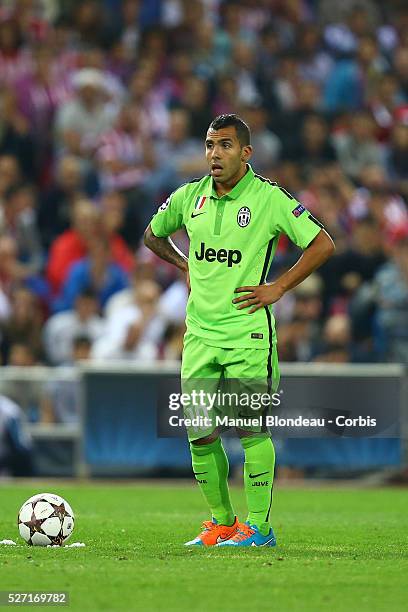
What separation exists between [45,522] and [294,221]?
2.38 m

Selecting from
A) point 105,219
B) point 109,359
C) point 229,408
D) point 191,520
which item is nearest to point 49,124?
point 105,219

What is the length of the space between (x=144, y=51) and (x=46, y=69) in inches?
76.9

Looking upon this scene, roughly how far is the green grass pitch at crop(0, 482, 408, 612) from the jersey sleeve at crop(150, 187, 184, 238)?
203cm

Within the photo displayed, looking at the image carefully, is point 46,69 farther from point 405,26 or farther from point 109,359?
point 405,26

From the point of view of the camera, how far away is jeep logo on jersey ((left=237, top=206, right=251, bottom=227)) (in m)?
8.88

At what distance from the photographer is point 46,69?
64.6 ft

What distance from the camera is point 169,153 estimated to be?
1972 centimetres

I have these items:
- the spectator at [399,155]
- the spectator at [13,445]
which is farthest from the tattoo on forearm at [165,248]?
the spectator at [399,155]

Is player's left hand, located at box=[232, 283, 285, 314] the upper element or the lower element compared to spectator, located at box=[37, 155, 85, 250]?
lower

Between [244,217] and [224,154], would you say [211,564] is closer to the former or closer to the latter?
[244,217]

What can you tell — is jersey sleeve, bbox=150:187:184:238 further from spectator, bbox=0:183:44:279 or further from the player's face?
spectator, bbox=0:183:44:279

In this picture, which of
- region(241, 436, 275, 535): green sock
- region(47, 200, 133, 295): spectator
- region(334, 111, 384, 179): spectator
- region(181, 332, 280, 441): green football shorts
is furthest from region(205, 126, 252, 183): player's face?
region(334, 111, 384, 179): spectator

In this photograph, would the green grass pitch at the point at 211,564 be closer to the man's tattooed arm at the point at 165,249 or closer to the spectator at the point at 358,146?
the man's tattooed arm at the point at 165,249

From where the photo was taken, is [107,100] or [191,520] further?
[107,100]
